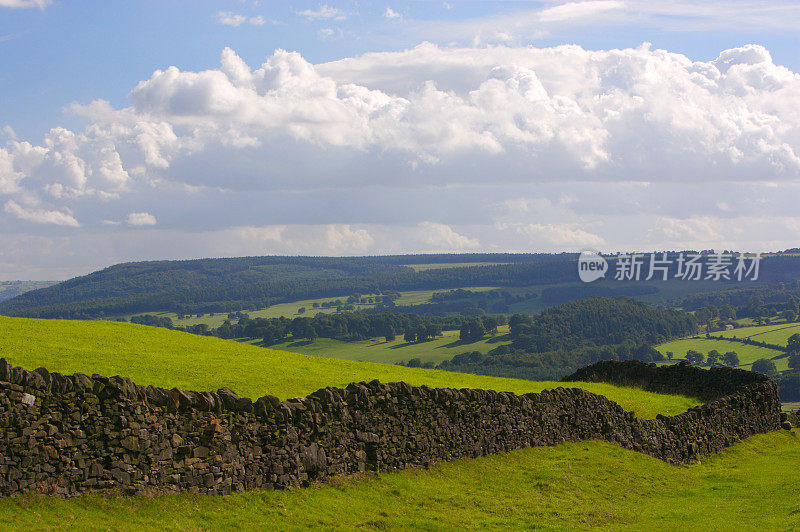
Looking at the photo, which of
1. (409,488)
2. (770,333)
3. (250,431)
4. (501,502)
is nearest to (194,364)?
(409,488)

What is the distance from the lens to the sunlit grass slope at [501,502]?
16234mm

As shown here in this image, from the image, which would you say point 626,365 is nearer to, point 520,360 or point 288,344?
point 520,360

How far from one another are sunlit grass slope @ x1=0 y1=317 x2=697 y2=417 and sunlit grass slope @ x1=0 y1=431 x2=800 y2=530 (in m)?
6.46

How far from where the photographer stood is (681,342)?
19612cm

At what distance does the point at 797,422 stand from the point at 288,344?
146406mm

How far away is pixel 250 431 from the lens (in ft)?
63.0

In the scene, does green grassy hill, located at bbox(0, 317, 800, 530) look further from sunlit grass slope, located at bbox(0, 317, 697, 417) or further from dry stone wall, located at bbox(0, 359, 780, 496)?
dry stone wall, located at bbox(0, 359, 780, 496)

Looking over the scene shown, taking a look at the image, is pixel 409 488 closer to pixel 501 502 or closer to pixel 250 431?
pixel 501 502

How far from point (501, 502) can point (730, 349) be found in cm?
16209

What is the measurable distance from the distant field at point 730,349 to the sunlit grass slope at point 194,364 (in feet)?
392

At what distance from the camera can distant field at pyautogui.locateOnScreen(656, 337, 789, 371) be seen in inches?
6009

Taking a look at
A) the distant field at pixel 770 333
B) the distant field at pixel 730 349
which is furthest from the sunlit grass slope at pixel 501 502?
the distant field at pixel 770 333

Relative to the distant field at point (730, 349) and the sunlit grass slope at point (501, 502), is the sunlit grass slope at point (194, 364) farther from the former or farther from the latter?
the distant field at point (730, 349)

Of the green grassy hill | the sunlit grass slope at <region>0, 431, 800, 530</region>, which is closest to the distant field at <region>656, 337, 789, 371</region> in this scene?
the green grassy hill
